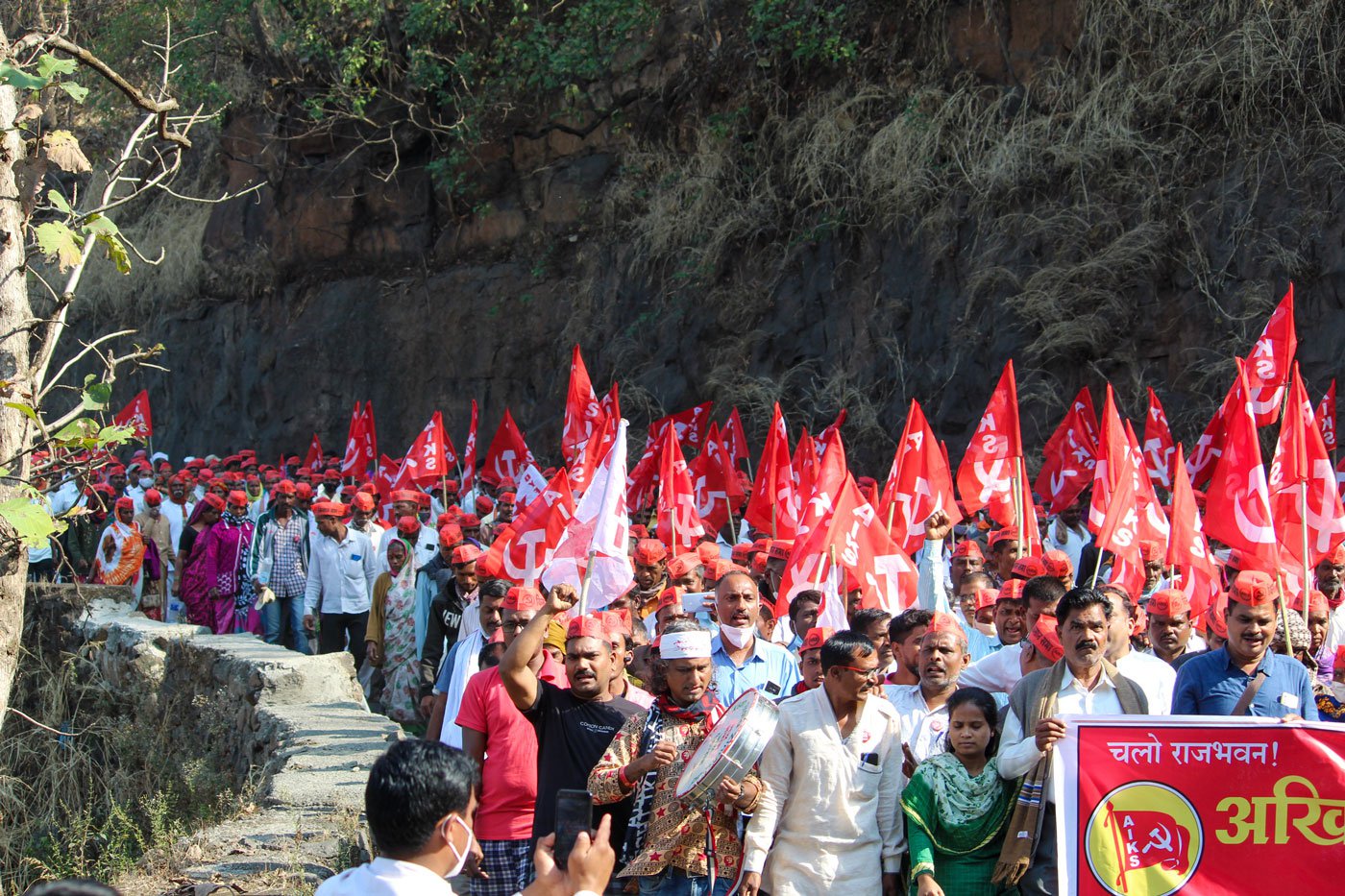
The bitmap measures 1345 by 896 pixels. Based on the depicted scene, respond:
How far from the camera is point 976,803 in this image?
495 centimetres

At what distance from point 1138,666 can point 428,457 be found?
10389 mm

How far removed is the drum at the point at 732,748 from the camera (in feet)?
15.0

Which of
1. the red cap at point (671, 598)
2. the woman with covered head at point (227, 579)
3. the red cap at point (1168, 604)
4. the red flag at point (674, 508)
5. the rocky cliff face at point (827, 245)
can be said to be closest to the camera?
the red cap at point (1168, 604)

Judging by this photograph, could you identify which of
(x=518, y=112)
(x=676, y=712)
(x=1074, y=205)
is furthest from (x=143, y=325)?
(x=676, y=712)

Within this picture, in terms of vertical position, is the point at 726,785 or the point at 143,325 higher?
the point at 143,325

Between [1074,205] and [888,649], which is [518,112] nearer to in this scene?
[1074,205]

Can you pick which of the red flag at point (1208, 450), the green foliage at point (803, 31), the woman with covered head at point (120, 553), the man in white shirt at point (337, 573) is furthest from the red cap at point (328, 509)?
the green foliage at point (803, 31)

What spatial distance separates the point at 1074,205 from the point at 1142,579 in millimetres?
8316

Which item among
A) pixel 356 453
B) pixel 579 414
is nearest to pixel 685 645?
pixel 579 414

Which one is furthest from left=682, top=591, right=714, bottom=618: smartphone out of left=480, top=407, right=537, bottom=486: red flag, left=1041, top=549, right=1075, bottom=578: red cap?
left=480, top=407, right=537, bottom=486: red flag

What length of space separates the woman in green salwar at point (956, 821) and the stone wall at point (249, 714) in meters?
2.70

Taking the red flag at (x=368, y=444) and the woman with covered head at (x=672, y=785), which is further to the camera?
the red flag at (x=368, y=444)

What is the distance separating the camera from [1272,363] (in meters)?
10.5

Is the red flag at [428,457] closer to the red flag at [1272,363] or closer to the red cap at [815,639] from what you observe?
the red flag at [1272,363]
